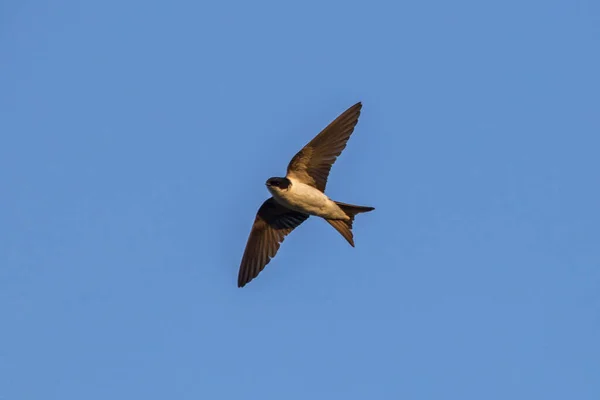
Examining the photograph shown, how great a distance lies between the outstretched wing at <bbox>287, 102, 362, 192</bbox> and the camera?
14625 mm

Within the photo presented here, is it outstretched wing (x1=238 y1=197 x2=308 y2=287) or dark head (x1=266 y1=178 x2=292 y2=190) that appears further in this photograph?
outstretched wing (x1=238 y1=197 x2=308 y2=287)

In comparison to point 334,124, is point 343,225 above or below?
below

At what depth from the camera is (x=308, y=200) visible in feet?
47.4

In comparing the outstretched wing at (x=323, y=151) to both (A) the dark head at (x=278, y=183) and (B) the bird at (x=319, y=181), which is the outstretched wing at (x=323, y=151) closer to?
(B) the bird at (x=319, y=181)

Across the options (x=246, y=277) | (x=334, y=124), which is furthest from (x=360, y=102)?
(x=246, y=277)

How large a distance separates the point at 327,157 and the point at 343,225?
774mm

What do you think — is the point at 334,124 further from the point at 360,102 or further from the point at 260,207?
the point at 260,207

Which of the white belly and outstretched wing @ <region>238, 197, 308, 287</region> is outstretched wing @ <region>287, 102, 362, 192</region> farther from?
outstretched wing @ <region>238, 197, 308, 287</region>

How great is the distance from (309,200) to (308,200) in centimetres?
1

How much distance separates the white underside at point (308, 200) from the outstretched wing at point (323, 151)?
0.60 feet

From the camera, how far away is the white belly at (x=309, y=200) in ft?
47.3

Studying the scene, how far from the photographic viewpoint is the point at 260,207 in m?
15.6

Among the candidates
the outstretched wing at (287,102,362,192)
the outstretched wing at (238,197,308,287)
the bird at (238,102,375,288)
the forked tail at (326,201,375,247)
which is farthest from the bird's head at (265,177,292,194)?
the outstretched wing at (238,197,308,287)

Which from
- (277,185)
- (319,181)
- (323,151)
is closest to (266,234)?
(319,181)
